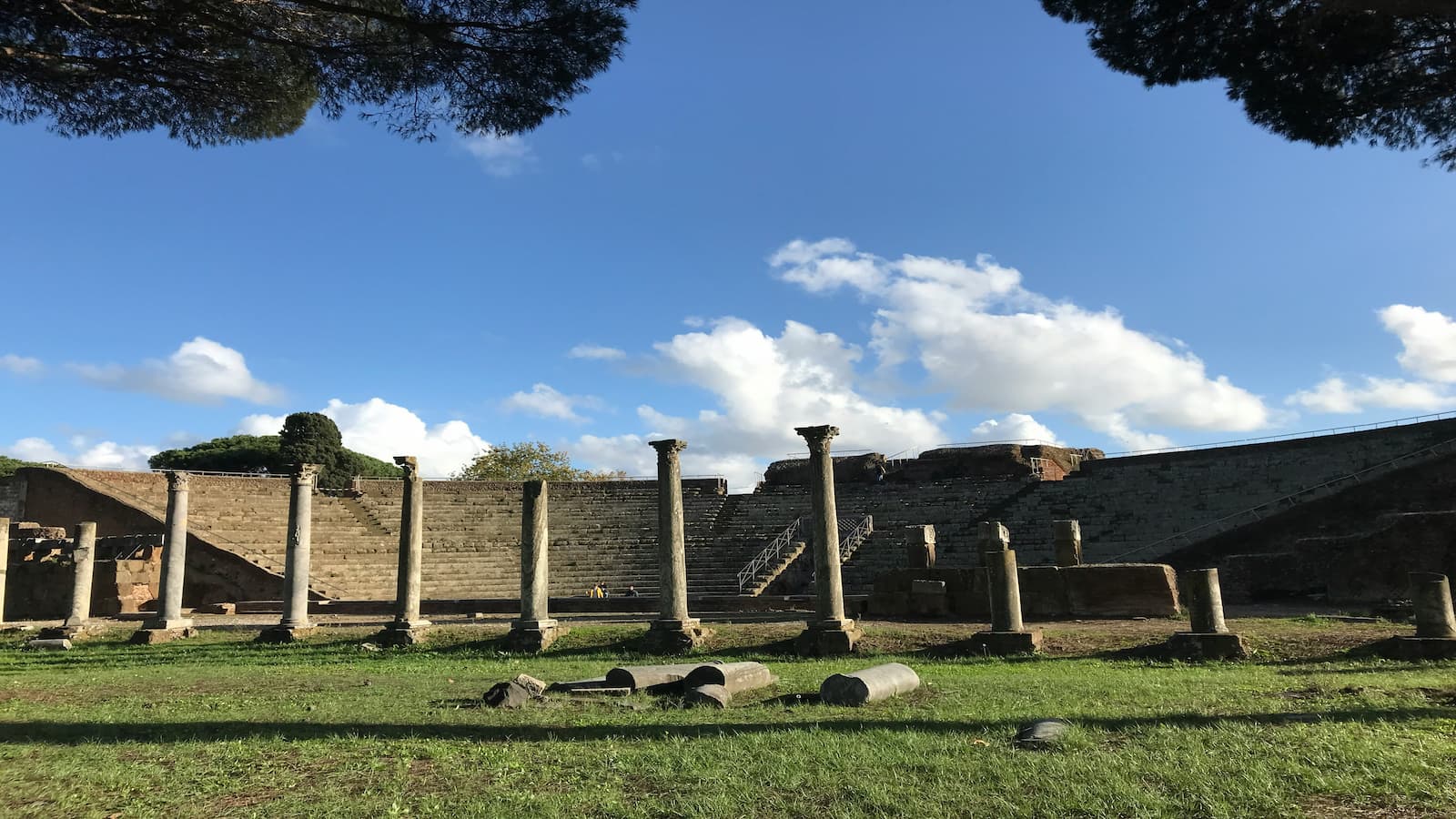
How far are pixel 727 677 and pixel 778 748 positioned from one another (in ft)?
9.75

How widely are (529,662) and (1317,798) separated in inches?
415

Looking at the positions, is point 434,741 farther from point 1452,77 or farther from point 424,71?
point 1452,77

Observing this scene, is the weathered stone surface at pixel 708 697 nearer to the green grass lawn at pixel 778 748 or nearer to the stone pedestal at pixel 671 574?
the green grass lawn at pixel 778 748

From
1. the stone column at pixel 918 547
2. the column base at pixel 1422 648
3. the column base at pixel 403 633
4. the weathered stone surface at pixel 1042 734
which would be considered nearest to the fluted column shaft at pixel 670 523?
the column base at pixel 403 633

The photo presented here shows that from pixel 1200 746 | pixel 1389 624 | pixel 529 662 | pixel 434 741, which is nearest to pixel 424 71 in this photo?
pixel 434 741

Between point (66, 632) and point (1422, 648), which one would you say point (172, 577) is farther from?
point (1422, 648)

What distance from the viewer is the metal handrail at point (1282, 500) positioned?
21.2m

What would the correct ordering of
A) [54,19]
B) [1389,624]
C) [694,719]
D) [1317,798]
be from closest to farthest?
[1317,798] < [694,719] < [54,19] < [1389,624]

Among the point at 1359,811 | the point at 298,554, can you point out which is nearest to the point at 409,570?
the point at 298,554

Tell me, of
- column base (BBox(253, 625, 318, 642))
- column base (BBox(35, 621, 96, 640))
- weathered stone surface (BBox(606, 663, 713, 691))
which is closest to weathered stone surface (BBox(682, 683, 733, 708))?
weathered stone surface (BBox(606, 663, 713, 691))

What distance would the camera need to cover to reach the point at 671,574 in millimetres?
14312

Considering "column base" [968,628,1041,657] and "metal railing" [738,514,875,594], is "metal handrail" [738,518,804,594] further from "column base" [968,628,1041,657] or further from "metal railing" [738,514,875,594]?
"column base" [968,628,1041,657]

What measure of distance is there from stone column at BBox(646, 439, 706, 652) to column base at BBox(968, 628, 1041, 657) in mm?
4277

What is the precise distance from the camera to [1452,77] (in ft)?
27.7
